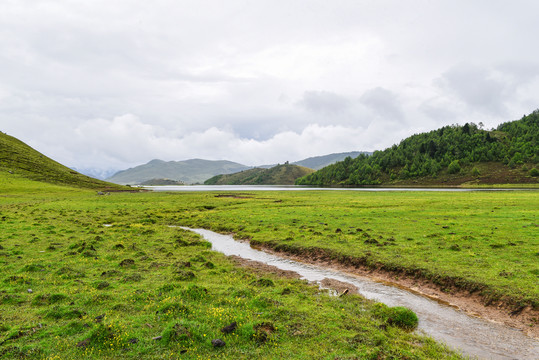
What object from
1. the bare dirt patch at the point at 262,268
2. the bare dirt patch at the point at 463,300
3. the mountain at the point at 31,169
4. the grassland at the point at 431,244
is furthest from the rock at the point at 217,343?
the mountain at the point at 31,169

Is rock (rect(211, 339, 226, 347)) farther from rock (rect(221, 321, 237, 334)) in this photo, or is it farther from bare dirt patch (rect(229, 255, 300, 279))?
bare dirt patch (rect(229, 255, 300, 279))

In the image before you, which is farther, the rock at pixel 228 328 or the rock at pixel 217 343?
the rock at pixel 228 328

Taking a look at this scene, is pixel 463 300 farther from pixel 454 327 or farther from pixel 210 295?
pixel 210 295

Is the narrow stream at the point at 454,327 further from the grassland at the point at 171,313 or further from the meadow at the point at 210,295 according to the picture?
the grassland at the point at 171,313

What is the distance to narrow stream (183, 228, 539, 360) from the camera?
11.4m

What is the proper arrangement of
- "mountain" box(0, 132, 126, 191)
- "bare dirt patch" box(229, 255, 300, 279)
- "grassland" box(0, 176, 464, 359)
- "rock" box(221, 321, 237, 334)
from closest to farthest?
"grassland" box(0, 176, 464, 359) < "rock" box(221, 321, 237, 334) < "bare dirt patch" box(229, 255, 300, 279) < "mountain" box(0, 132, 126, 191)

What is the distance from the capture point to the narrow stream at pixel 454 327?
1141 centimetres

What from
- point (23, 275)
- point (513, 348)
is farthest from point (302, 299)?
point (23, 275)

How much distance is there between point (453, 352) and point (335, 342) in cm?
476

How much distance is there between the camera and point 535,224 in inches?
1265

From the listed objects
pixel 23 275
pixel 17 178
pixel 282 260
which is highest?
pixel 17 178

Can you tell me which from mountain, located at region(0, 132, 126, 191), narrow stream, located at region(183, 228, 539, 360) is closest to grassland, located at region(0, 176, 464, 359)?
A: narrow stream, located at region(183, 228, 539, 360)

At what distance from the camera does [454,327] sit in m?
13.5

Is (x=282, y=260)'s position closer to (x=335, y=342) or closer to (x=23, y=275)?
(x=335, y=342)
